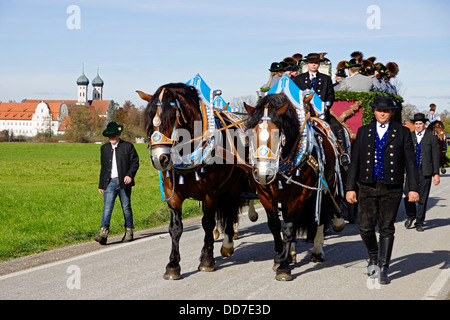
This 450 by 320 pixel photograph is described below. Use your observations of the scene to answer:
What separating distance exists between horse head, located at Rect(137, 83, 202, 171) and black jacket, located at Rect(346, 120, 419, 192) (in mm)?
2040

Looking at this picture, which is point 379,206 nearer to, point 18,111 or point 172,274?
point 172,274

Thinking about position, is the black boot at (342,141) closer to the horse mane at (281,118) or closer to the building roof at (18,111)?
the horse mane at (281,118)

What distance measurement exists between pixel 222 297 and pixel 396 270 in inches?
105

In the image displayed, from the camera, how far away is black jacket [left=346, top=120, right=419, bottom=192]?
6.77 metres

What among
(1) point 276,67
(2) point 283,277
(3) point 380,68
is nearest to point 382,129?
(2) point 283,277

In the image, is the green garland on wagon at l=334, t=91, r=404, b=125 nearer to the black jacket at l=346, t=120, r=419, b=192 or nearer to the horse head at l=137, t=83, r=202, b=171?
the black jacket at l=346, t=120, r=419, b=192

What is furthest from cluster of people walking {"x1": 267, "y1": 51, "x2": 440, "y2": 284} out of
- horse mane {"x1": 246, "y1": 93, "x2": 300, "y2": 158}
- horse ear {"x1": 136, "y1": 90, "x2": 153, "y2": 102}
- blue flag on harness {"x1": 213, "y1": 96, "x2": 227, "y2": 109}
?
blue flag on harness {"x1": 213, "y1": 96, "x2": 227, "y2": 109}

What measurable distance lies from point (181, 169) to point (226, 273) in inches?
58.0

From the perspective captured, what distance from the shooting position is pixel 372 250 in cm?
714

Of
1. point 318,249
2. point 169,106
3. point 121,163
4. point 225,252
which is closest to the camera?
point 169,106

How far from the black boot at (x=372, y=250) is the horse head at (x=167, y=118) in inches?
96.5

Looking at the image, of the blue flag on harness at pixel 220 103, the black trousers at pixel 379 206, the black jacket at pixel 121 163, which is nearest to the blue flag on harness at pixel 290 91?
the black trousers at pixel 379 206

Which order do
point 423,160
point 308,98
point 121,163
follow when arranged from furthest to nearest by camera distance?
point 423,160, point 121,163, point 308,98
